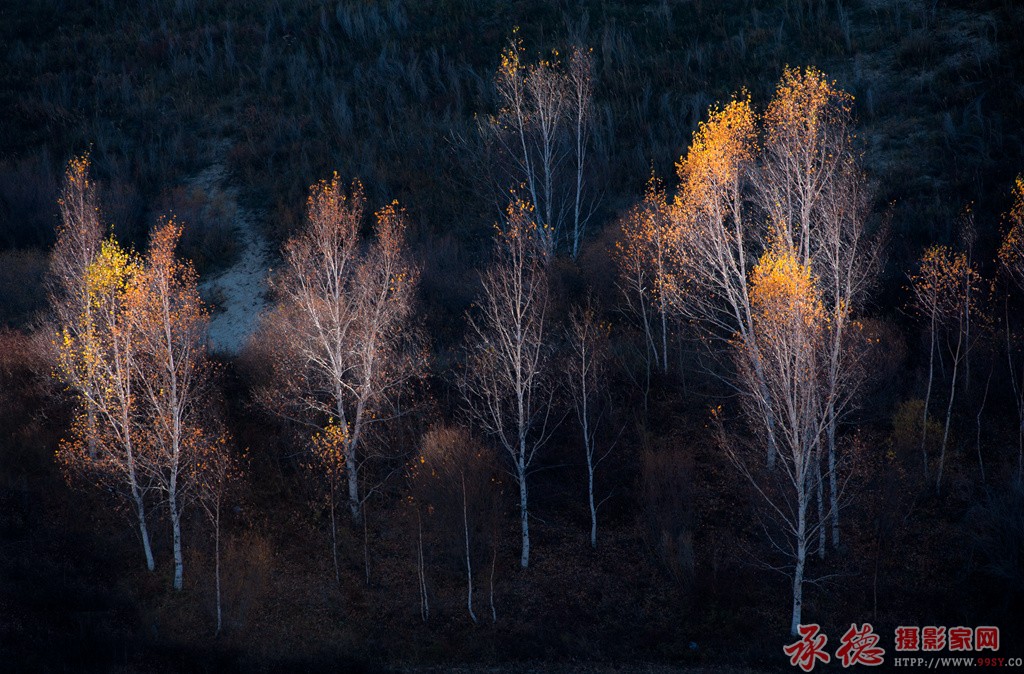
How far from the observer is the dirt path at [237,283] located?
37.3m

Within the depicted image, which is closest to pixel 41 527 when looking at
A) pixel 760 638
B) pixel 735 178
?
pixel 760 638

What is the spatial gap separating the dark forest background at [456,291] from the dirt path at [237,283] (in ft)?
3.01

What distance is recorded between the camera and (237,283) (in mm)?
41312


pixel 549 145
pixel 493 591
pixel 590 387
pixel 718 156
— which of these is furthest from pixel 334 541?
pixel 549 145

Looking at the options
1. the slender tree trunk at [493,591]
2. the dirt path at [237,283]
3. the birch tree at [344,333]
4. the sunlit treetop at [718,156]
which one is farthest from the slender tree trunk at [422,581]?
the dirt path at [237,283]

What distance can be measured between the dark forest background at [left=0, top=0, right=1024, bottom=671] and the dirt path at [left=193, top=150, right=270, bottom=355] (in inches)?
36.2

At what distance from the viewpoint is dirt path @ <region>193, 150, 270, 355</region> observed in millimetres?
37344

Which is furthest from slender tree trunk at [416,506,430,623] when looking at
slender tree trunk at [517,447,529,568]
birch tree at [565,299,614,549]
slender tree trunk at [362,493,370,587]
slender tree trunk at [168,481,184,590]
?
slender tree trunk at [168,481,184,590]

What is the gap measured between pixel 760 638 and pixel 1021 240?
48.0 ft

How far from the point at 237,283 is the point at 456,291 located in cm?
1152

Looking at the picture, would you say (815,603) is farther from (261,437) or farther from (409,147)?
(409,147)

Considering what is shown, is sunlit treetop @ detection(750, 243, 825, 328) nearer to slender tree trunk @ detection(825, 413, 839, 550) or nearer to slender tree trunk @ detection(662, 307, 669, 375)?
slender tree trunk @ detection(825, 413, 839, 550)

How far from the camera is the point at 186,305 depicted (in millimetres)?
25609

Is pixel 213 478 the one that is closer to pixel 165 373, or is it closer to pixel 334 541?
pixel 165 373
